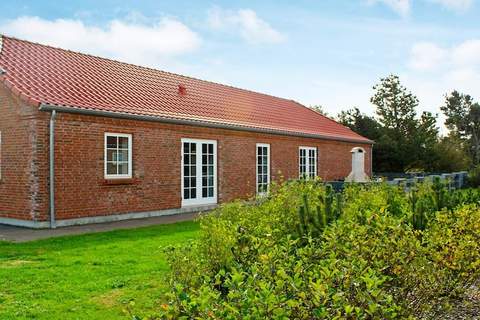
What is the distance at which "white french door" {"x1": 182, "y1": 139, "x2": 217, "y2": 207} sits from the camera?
637 inches

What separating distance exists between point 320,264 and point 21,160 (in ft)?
36.0

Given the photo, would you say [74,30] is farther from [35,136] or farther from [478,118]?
[478,118]

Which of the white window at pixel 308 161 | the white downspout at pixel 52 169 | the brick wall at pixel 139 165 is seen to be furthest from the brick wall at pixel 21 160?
the white window at pixel 308 161

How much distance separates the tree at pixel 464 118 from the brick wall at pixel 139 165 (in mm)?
54142

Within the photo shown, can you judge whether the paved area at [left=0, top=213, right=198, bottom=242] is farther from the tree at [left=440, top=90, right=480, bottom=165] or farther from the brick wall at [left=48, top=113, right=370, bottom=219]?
the tree at [left=440, top=90, right=480, bottom=165]

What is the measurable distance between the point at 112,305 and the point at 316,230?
2683mm

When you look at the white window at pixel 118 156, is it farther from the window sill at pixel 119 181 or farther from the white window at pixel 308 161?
the white window at pixel 308 161

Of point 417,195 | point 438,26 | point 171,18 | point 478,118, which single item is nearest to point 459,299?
point 417,195

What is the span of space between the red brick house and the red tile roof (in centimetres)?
6

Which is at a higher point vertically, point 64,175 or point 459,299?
point 64,175

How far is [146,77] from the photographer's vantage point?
64.3 ft

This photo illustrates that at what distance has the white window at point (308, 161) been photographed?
22.0m

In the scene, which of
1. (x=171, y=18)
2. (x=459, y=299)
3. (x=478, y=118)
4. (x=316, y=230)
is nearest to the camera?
(x=459, y=299)

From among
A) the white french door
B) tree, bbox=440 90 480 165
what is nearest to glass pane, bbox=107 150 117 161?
the white french door
